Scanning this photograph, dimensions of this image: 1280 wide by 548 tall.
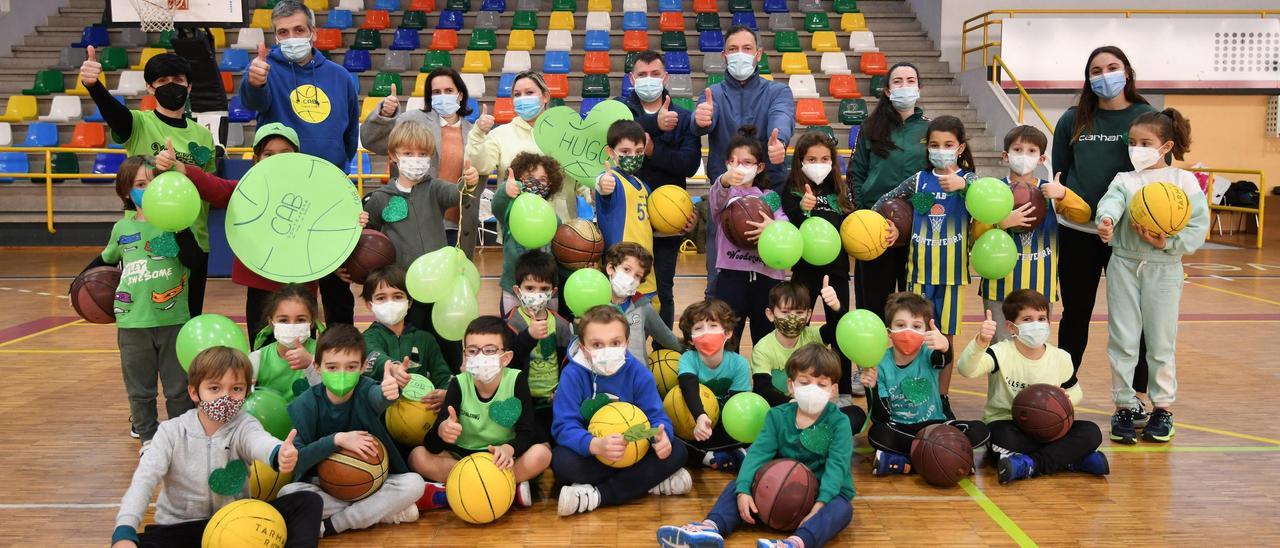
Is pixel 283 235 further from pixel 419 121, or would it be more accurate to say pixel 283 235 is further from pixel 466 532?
pixel 466 532

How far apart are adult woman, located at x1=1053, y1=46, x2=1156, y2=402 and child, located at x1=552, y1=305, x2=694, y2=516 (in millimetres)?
2240

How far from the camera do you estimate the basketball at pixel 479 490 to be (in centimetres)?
379

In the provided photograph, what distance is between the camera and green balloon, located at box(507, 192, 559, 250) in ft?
14.9

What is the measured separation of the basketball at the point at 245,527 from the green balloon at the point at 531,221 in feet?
5.40

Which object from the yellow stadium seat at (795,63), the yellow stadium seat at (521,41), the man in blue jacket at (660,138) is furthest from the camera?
the yellow stadium seat at (521,41)

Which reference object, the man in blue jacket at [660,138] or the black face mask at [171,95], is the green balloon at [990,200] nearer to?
the man in blue jacket at [660,138]

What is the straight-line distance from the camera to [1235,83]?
14.7 meters

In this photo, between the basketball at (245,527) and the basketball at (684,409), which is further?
the basketball at (684,409)

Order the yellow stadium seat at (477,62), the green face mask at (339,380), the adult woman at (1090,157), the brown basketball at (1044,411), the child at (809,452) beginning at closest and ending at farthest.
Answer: the child at (809,452) < the green face mask at (339,380) < the brown basketball at (1044,411) < the adult woman at (1090,157) < the yellow stadium seat at (477,62)

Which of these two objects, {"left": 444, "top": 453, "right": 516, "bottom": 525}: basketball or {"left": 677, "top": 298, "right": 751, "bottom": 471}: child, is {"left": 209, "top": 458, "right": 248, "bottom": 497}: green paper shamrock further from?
{"left": 677, "top": 298, "right": 751, "bottom": 471}: child

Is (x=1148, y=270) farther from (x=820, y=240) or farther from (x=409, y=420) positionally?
(x=409, y=420)

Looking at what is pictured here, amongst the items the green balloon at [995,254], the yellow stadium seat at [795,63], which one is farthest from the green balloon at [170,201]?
the yellow stadium seat at [795,63]

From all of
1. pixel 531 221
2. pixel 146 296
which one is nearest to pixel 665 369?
pixel 531 221

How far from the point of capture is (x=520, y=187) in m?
4.82
